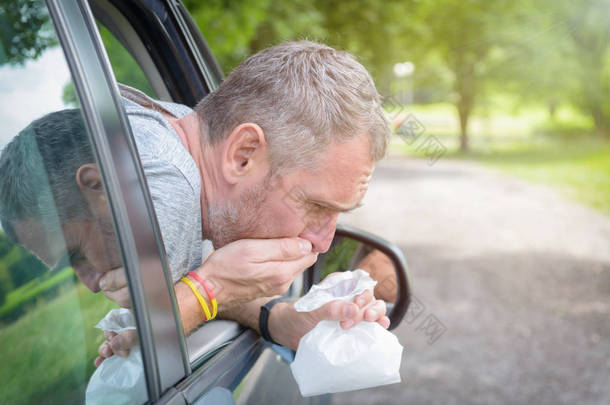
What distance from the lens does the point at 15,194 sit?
0.90 meters

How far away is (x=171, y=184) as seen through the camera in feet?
4.42

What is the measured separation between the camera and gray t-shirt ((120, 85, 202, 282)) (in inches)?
51.1

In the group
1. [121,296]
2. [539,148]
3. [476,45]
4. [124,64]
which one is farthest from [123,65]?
[539,148]

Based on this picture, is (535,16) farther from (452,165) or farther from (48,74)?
(48,74)

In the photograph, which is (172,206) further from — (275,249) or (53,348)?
(53,348)

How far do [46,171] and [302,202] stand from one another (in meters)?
0.74

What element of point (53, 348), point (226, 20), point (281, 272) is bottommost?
point (281, 272)

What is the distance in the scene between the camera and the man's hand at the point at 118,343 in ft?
3.48

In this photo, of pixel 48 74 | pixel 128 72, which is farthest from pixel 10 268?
pixel 128 72

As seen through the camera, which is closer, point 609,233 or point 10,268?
point 10,268

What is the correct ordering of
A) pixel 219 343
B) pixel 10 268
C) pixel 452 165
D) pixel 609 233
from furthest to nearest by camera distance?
1. pixel 452 165
2. pixel 609 233
3. pixel 219 343
4. pixel 10 268

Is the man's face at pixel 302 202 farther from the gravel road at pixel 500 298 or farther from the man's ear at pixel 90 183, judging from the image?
the gravel road at pixel 500 298

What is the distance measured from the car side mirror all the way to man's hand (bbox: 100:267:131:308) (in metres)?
1.01

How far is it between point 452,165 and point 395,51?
441 cm
